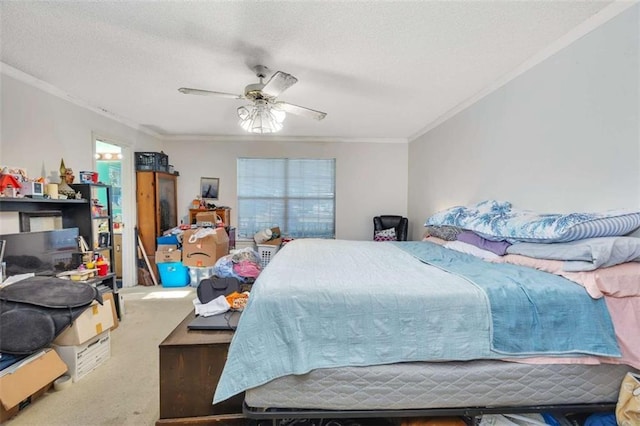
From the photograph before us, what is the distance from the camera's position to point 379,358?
1230 millimetres

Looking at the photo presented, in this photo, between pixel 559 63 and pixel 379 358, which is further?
pixel 559 63

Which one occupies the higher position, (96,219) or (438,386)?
(96,219)

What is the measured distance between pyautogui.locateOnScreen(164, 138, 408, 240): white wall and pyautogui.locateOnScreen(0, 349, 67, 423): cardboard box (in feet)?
10.7

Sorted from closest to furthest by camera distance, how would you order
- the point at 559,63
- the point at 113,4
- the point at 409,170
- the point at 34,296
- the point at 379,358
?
the point at 379,358 < the point at 113,4 < the point at 34,296 < the point at 559,63 < the point at 409,170

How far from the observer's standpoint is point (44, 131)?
2.70 metres

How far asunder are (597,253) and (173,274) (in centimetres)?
444

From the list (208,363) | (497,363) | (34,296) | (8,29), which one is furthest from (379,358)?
(8,29)

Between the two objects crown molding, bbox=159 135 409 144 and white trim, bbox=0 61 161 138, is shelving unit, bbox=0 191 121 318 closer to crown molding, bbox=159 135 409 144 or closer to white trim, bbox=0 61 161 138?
white trim, bbox=0 61 161 138

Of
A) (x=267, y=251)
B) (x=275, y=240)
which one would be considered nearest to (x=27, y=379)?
(x=267, y=251)

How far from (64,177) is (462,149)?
4169 mm

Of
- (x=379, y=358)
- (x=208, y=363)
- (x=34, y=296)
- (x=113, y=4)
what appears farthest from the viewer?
(x=34, y=296)

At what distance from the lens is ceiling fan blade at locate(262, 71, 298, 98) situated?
1.95 meters

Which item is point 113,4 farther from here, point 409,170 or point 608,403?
point 409,170

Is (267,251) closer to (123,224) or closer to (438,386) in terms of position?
(123,224)
